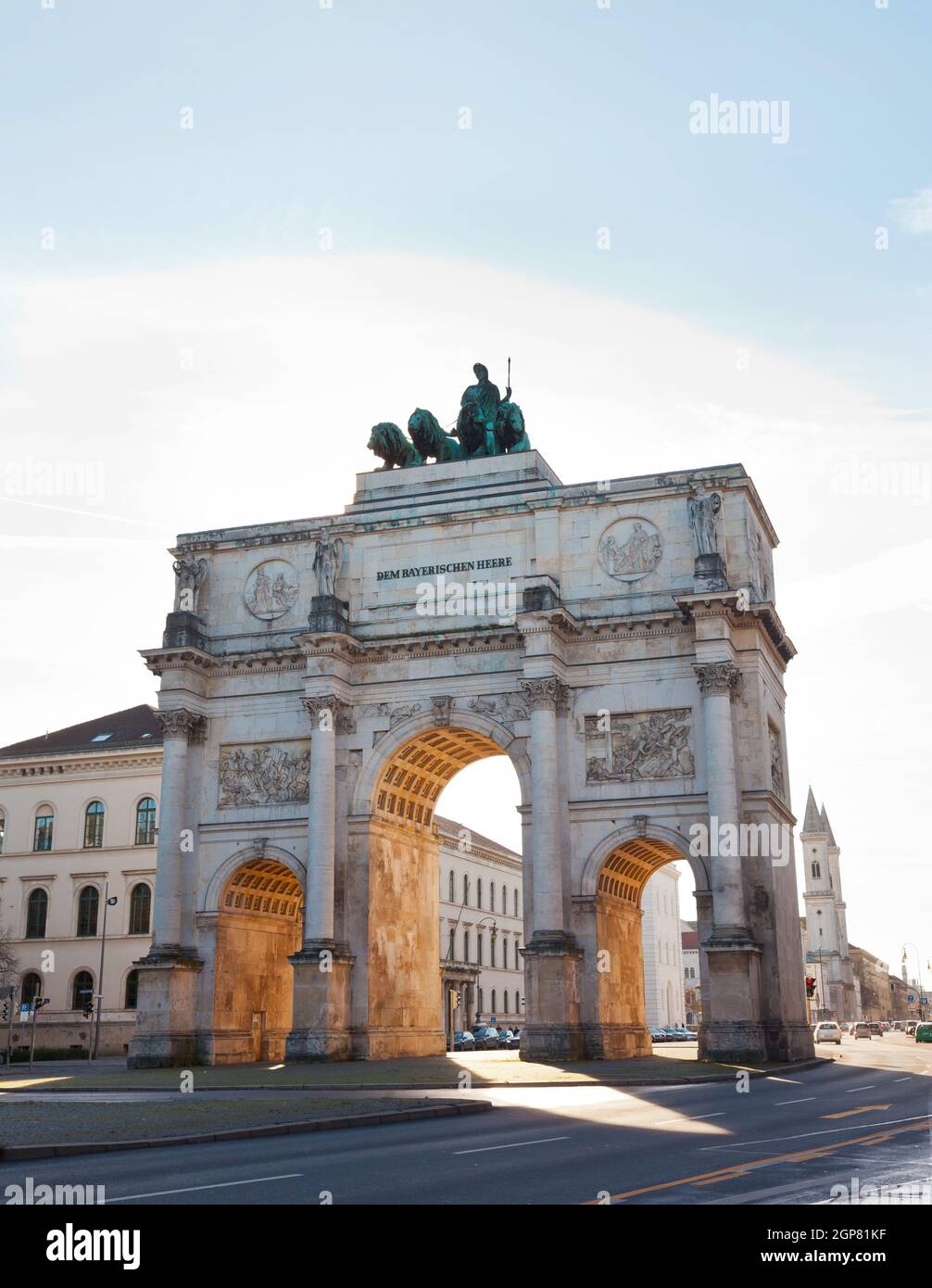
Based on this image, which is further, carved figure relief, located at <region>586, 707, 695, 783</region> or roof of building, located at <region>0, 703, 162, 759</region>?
roof of building, located at <region>0, 703, 162, 759</region>

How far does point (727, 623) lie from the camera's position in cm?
4078

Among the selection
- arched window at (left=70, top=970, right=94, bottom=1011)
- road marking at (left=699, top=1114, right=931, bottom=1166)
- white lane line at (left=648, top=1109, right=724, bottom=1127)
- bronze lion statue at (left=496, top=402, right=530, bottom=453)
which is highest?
bronze lion statue at (left=496, top=402, right=530, bottom=453)

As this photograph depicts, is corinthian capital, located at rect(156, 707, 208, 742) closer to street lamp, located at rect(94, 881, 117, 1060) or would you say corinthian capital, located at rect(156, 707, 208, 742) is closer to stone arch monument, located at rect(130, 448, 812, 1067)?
stone arch monument, located at rect(130, 448, 812, 1067)

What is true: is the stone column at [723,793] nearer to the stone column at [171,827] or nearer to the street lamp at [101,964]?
the stone column at [171,827]

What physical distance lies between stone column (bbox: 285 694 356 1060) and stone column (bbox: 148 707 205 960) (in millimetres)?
4452

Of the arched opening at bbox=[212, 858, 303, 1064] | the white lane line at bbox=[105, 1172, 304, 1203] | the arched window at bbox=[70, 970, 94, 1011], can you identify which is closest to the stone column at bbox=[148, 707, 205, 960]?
the arched opening at bbox=[212, 858, 303, 1064]

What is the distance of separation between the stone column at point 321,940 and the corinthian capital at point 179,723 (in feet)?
14.3

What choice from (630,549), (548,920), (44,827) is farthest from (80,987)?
(630,549)

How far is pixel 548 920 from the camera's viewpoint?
3969cm

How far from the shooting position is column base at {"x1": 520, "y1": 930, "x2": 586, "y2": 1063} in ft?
125

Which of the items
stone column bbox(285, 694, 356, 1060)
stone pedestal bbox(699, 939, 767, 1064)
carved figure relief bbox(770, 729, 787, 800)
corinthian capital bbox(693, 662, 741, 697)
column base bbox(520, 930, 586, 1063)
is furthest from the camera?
carved figure relief bbox(770, 729, 787, 800)

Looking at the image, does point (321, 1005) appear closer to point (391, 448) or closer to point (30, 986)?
point (391, 448)

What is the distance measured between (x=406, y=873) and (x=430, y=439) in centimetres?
1529
